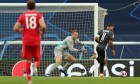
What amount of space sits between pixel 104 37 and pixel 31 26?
496 centimetres

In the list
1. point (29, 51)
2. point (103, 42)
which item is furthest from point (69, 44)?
point (29, 51)

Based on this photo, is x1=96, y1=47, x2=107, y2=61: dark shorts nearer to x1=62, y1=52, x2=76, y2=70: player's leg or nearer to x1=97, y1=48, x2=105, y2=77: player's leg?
x1=97, y1=48, x2=105, y2=77: player's leg

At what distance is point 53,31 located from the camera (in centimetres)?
1503

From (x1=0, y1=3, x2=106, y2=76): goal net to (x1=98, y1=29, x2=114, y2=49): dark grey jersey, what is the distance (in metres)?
0.92

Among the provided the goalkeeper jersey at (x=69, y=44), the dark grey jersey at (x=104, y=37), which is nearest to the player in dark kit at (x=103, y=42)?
the dark grey jersey at (x=104, y=37)

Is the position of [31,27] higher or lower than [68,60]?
higher

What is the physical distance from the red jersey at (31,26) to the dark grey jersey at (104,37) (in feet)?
15.5

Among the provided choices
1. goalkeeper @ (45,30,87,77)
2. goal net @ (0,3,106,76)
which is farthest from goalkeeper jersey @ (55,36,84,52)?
goal net @ (0,3,106,76)

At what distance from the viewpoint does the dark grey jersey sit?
1320cm

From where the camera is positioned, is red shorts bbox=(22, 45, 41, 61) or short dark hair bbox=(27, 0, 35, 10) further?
red shorts bbox=(22, 45, 41, 61)

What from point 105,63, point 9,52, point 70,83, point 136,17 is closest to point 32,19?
point 70,83

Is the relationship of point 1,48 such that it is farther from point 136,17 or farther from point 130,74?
point 136,17

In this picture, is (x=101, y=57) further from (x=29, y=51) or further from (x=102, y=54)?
(x=29, y=51)

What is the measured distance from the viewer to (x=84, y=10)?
14594mm
